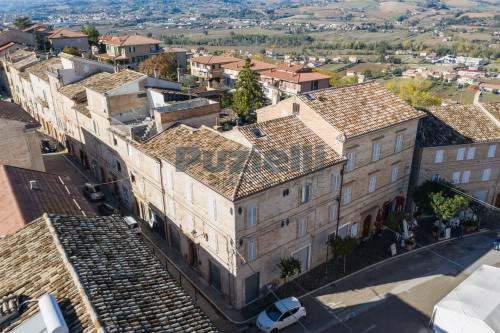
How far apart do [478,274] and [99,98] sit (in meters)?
37.9

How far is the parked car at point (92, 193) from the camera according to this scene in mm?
40625

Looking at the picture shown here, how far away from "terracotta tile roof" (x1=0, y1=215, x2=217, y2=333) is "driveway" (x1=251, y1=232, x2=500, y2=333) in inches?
417

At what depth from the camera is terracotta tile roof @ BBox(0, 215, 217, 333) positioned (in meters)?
15.6

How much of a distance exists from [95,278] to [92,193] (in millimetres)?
25705

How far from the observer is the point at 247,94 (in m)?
65.3

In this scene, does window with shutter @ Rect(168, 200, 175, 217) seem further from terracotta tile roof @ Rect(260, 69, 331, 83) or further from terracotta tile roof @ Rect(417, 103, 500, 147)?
terracotta tile roof @ Rect(260, 69, 331, 83)

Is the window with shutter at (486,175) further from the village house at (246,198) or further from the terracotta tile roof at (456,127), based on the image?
the village house at (246,198)

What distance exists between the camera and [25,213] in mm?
23375

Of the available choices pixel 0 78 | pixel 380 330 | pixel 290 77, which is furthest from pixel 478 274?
pixel 0 78

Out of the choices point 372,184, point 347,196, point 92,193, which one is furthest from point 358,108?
point 92,193

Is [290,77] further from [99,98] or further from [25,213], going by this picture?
[25,213]

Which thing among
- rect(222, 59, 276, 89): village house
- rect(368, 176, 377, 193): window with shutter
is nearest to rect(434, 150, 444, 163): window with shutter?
Answer: rect(368, 176, 377, 193): window with shutter

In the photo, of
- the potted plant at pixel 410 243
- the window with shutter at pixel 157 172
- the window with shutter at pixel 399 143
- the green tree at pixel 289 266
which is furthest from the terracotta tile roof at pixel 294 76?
the green tree at pixel 289 266

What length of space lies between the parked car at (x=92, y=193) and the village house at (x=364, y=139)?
20094 mm
